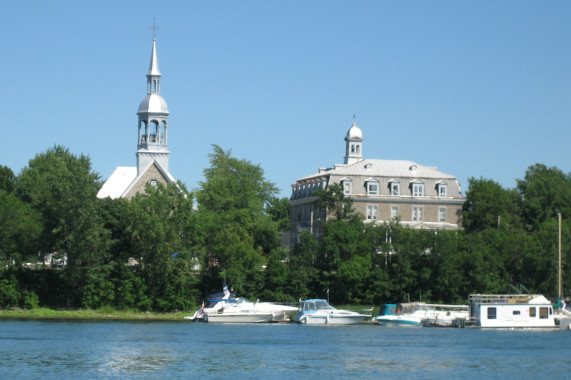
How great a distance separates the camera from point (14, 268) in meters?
95.7

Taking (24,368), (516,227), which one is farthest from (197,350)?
(516,227)

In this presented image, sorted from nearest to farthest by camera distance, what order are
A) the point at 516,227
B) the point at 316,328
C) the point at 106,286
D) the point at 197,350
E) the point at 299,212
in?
the point at 197,350 → the point at 316,328 → the point at 106,286 → the point at 516,227 → the point at 299,212

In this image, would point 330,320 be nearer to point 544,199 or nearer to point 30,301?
point 30,301

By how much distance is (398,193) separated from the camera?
4811 inches

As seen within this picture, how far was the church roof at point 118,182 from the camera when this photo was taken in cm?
11850

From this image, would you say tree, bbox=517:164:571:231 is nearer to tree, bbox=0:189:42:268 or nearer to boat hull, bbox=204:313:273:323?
boat hull, bbox=204:313:273:323

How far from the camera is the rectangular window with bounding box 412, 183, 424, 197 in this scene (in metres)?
122

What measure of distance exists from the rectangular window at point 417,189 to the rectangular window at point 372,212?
462cm

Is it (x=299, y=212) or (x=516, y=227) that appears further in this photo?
(x=299, y=212)

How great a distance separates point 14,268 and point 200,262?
16.2 meters

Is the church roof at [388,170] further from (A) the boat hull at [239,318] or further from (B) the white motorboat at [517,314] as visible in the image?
(B) the white motorboat at [517,314]

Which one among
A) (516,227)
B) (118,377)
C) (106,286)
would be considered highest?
(516,227)

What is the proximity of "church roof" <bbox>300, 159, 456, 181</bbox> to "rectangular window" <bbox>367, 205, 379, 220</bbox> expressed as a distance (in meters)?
3.64

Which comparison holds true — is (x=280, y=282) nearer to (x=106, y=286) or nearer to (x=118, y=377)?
(x=106, y=286)
